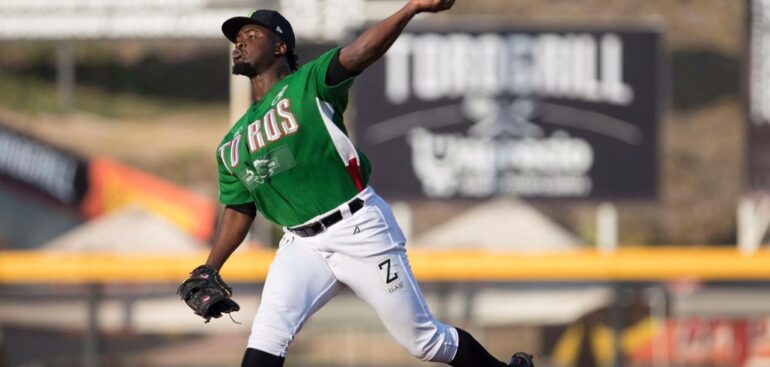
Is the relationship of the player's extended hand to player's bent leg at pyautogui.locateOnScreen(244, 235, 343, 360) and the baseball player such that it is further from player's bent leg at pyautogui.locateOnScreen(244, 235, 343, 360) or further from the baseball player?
player's bent leg at pyautogui.locateOnScreen(244, 235, 343, 360)

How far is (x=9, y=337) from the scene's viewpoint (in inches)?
362

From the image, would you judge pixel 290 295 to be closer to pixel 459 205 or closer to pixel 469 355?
pixel 469 355

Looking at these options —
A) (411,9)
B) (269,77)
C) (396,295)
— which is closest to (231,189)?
(269,77)

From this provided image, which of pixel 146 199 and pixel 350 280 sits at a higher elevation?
pixel 146 199

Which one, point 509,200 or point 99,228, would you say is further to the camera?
point 99,228

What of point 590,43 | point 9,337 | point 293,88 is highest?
point 590,43

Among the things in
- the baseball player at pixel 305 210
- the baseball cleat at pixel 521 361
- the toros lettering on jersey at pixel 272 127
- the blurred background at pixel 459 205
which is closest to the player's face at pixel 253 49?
the baseball player at pixel 305 210

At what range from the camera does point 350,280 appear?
4.75m

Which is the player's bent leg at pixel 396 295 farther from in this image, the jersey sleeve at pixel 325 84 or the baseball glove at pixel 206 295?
the jersey sleeve at pixel 325 84

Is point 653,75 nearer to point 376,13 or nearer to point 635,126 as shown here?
point 635,126

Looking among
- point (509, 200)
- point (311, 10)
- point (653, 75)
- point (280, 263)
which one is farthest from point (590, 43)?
point (280, 263)

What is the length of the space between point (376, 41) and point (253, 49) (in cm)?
57

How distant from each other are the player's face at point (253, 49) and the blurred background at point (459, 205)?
4.38m

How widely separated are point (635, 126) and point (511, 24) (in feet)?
4.01
